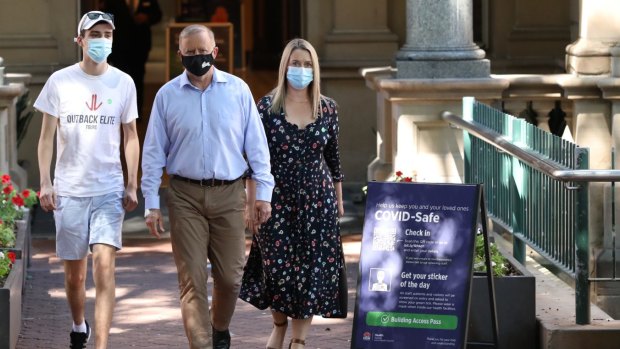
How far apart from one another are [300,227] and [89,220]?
117 cm

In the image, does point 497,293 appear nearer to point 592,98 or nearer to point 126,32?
point 592,98

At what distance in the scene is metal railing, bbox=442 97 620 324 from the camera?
797 cm

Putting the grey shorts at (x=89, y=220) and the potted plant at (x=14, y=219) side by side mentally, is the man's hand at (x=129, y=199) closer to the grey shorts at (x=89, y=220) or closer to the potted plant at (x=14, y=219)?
the grey shorts at (x=89, y=220)

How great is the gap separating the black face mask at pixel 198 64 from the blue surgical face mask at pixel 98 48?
0.55m

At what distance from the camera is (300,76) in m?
7.95

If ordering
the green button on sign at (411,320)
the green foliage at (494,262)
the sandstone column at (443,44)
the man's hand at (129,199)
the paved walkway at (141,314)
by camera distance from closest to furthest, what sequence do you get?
the green button on sign at (411,320) → the man's hand at (129,199) → the green foliage at (494,262) → the paved walkway at (141,314) → the sandstone column at (443,44)

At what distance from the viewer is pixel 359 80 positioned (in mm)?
15953

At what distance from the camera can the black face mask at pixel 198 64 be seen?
7598mm

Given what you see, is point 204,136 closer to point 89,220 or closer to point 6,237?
point 89,220

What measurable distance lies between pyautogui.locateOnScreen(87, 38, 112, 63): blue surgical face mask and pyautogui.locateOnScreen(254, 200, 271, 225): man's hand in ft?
3.96

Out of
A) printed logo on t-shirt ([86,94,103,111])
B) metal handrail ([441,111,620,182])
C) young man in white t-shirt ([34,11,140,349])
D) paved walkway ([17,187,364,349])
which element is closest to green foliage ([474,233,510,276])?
metal handrail ([441,111,620,182])

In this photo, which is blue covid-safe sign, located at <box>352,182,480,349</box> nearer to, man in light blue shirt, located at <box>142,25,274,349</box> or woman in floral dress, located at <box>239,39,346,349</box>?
woman in floral dress, located at <box>239,39,346,349</box>

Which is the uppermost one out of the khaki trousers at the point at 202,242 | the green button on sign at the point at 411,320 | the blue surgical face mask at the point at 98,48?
the blue surgical face mask at the point at 98,48

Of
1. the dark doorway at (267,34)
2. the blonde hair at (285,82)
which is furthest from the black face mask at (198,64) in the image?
the dark doorway at (267,34)
